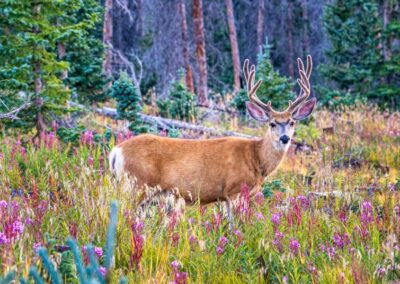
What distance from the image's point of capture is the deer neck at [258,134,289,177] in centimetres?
734

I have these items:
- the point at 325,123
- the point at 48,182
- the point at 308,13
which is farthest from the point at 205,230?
the point at 308,13

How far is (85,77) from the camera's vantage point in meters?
14.3

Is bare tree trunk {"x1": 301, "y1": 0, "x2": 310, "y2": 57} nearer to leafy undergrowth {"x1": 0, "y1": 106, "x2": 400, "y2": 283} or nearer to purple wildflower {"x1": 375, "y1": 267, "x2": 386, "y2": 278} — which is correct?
leafy undergrowth {"x1": 0, "y1": 106, "x2": 400, "y2": 283}

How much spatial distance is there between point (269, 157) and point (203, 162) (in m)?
0.86

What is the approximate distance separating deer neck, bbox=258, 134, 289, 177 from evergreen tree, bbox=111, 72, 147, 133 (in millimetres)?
3442

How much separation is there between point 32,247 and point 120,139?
402 cm

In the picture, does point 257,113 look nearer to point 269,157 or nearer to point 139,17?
point 269,157

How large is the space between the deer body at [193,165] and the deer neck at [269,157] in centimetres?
1

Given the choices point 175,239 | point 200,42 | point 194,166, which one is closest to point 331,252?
point 175,239

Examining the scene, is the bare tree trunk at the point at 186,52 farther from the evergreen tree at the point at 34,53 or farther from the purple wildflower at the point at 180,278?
the purple wildflower at the point at 180,278

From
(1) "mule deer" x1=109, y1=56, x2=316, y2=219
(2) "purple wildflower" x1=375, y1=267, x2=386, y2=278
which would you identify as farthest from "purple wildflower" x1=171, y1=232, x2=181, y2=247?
(1) "mule deer" x1=109, y1=56, x2=316, y2=219

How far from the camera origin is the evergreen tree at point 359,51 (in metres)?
17.8

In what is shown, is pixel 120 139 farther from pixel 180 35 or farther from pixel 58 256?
pixel 180 35

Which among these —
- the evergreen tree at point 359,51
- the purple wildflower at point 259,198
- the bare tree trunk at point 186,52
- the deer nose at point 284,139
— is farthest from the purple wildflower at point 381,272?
the bare tree trunk at point 186,52
